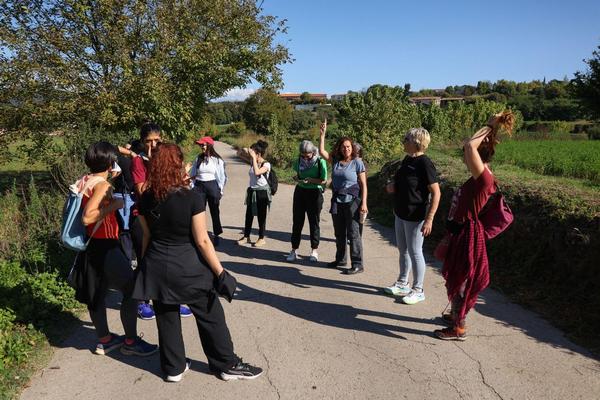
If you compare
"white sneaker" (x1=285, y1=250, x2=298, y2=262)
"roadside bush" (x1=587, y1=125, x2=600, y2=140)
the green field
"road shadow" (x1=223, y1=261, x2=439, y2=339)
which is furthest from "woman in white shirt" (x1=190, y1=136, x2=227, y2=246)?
"roadside bush" (x1=587, y1=125, x2=600, y2=140)

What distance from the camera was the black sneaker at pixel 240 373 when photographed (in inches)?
124

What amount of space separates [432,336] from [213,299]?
7.05ft

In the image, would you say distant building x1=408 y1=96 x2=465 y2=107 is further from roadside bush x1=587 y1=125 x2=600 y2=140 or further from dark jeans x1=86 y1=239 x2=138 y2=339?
dark jeans x1=86 y1=239 x2=138 y2=339

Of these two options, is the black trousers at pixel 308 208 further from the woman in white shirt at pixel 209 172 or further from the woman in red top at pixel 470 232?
the woman in red top at pixel 470 232

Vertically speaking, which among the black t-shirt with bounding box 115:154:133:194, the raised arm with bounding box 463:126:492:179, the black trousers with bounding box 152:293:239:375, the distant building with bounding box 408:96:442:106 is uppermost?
the distant building with bounding box 408:96:442:106

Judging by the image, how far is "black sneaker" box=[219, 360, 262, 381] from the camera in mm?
3148

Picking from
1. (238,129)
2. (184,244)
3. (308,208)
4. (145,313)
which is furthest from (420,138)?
(238,129)

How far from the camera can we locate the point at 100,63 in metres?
10.7

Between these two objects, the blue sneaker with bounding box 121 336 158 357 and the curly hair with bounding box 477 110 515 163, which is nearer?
the curly hair with bounding box 477 110 515 163

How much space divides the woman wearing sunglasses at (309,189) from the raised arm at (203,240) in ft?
9.69

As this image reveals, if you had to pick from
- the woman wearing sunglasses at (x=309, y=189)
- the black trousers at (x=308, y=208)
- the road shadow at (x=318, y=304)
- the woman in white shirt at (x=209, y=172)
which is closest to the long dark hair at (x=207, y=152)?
the woman in white shirt at (x=209, y=172)

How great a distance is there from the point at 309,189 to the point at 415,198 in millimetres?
1914

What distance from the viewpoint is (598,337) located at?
369 cm

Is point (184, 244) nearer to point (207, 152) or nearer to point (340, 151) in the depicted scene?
point (340, 151)
